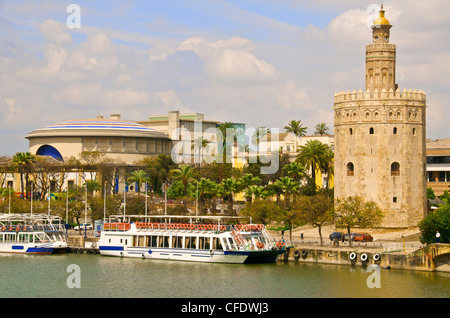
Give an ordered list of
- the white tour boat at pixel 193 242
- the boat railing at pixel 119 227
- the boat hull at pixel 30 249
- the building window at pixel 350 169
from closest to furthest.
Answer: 1. the white tour boat at pixel 193 242
2. the boat railing at pixel 119 227
3. the boat hull at pixel 30 249
4. the building window at pixel 350 169

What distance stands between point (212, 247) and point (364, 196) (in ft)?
62.6

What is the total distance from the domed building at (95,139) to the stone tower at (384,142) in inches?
2782

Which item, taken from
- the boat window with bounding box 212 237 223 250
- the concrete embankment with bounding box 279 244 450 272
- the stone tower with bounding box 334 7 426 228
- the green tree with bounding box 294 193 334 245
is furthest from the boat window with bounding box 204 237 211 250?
the stone tower with bounding box 334 7 426 228

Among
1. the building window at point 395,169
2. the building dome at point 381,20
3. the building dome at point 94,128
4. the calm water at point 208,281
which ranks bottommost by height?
the calm water at point 208,281

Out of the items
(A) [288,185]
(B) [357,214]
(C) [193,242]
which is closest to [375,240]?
(B) [357,214]

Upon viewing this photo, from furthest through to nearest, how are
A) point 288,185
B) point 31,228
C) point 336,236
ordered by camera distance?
point 288,185 < point 31,228 < point 336,236

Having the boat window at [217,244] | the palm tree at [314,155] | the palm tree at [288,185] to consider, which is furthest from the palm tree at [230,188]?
the boat window at [217,244]

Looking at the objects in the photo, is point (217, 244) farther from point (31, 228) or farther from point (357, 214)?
point (31, 228)

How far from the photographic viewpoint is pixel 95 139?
141125mm

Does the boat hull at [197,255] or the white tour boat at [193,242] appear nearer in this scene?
the boat hull at [197,255]

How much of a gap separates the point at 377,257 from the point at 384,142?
1839 centimetres

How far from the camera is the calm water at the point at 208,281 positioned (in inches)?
1874

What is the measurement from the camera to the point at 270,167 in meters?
115

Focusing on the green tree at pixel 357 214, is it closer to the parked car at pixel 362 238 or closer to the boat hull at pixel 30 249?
the parked car at pixel 362 238
